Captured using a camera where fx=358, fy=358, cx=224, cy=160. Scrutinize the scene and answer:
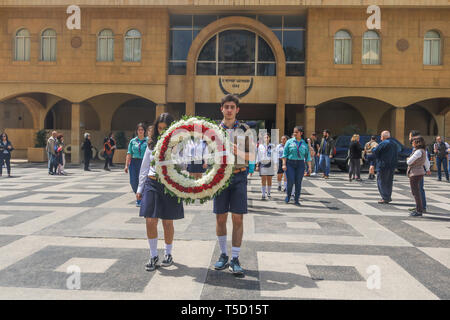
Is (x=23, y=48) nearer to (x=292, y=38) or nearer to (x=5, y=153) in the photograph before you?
(x=5, y=153)

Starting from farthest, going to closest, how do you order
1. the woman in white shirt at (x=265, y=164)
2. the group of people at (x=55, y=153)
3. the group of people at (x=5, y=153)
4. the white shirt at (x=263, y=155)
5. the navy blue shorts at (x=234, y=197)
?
the group of people at (x=55, y=153)
the group of people at (x=5, y=153)
the white shirt at (x=263, y=155)
the woman in white shirt at (x=265, y=164)
the navy blue shorts at (x=234, y=197)

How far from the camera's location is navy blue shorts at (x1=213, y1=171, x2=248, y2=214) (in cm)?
389

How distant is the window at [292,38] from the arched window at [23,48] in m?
13.9

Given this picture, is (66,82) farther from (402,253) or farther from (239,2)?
(402,253)

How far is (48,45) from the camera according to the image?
69.7 ft

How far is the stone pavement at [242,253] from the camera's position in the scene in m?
3.30

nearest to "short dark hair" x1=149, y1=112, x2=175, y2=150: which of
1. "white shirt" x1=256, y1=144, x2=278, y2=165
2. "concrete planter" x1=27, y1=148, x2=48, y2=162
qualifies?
"white shirt" x1=256, y1=144, x2=278, y2=165

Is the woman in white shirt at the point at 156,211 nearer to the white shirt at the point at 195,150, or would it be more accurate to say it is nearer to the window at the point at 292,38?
the white shirt at the point at 195,150

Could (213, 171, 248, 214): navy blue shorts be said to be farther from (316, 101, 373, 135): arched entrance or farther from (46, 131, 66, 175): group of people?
(316, 101, 373, 135): arched entrance

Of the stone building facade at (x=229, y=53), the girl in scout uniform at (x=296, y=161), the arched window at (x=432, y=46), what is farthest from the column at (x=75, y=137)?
the arched window at (x=432, y=46)

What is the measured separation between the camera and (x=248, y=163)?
397cm

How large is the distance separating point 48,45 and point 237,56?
11242 mm
